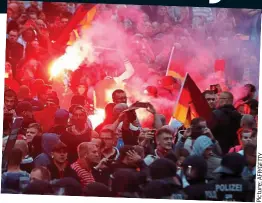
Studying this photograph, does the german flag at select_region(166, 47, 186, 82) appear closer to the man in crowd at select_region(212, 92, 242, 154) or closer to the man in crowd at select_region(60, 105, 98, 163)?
the man in crowd at select_region(212, 92, 242, 154)

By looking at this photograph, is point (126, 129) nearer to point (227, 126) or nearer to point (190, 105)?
point (190, 105)

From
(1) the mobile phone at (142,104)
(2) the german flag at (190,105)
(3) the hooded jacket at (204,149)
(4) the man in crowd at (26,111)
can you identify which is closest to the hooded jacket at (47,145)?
(4) the man in crowd at (26,111)

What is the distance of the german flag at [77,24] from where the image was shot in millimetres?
4645

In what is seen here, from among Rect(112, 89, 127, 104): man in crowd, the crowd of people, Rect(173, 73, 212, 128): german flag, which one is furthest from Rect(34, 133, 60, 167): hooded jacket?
Rect(173, 73, 212, 128): german flag

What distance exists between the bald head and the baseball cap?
1.27ft

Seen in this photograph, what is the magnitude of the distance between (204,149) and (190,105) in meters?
0.35

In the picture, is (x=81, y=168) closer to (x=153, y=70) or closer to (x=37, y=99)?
(x=37, y=99)

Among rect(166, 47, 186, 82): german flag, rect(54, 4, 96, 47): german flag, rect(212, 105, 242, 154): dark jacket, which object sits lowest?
rect(212, 105, 242, 154): dark jacket

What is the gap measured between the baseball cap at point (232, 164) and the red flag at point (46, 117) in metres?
1.30

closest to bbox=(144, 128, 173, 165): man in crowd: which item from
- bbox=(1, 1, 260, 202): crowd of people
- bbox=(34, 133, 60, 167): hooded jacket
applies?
bbox=(1, 1, 260, 202): crowd of people

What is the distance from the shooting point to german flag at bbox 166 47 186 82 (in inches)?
182

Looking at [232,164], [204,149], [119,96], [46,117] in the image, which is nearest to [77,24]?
[119,96]

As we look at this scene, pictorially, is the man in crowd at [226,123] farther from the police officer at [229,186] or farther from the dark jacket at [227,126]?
the police officer at [229,186]

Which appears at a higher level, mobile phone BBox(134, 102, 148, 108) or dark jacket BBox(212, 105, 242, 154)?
mobile phone BBox(134, 102, 148, 108)
